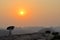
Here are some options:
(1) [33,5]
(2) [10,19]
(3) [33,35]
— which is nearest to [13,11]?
(2) [10,19]

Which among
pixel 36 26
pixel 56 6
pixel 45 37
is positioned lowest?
pixel 45 37

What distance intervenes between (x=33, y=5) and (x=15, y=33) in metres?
0.43

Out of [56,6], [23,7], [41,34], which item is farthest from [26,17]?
[56,6]

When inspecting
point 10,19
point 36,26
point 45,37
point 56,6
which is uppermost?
point 56,6

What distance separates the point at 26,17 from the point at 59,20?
1.43ft

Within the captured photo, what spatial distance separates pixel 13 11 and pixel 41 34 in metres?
0.47

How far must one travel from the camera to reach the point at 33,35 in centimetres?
184

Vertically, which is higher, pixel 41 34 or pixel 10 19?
pixel 10 19

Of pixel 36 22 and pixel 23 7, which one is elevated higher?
pixel 23 7

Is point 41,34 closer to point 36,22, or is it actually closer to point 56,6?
point 36,22

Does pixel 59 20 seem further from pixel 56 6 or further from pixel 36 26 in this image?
pixel 36 26

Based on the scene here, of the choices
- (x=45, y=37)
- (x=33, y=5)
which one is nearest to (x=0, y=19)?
(x=33, y=5)

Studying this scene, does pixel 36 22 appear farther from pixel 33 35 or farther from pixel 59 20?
pixel 59 20

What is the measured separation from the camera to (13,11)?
6.13ft
